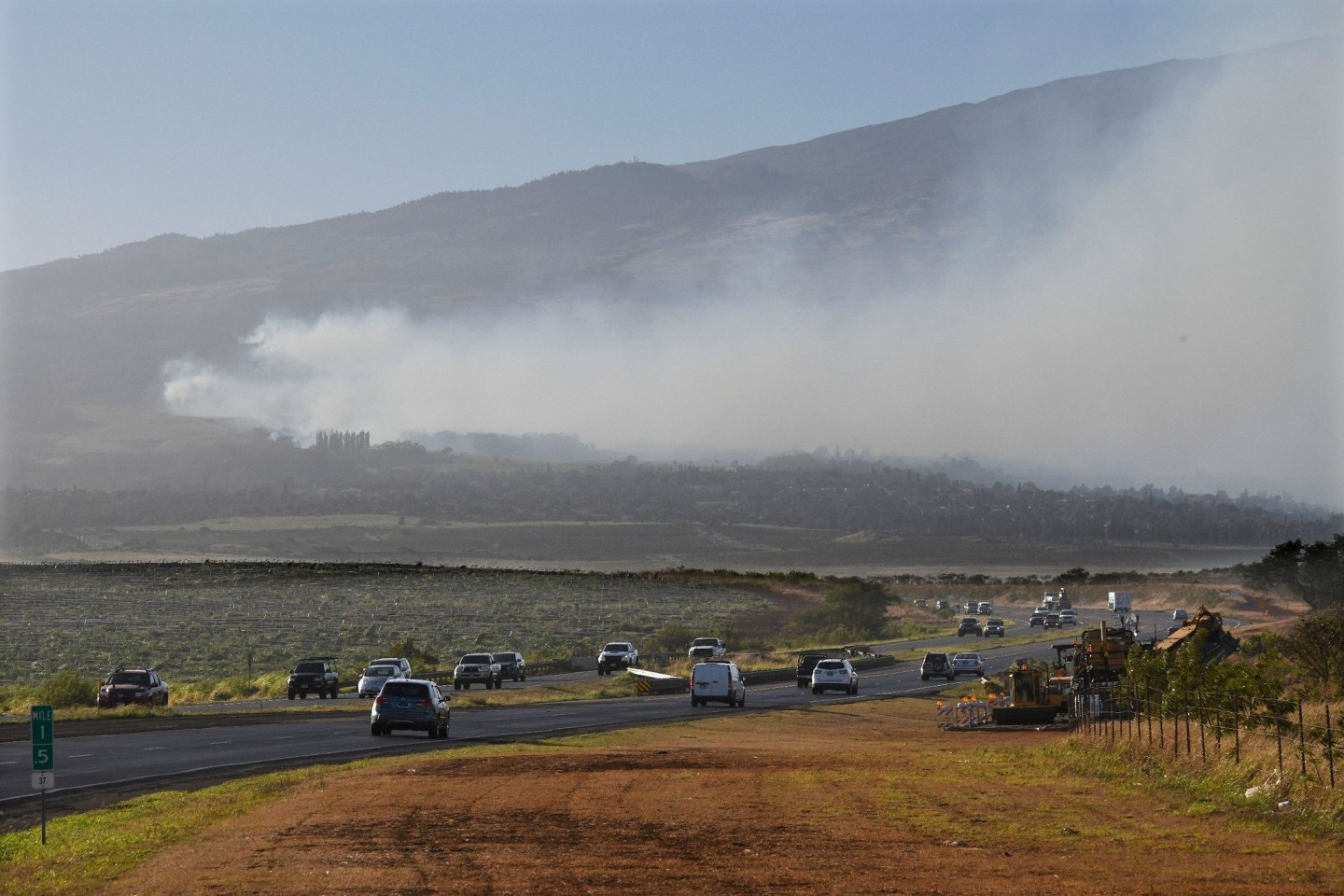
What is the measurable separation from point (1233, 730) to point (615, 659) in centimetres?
5541

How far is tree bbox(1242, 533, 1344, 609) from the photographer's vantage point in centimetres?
11356

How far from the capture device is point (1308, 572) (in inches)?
4759

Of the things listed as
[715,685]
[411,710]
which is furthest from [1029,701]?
[411,710]

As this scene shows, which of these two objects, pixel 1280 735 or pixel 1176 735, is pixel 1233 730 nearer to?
pixel 1176 735

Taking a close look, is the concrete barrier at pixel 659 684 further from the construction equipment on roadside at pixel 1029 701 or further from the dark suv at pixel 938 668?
the construction equipment on roadside at pixel 1029 701

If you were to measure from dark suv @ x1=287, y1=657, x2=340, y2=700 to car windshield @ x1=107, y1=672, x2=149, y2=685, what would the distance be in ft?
26.3

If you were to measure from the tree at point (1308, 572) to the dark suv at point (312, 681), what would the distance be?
70.2 m

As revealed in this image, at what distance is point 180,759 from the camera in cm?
3578

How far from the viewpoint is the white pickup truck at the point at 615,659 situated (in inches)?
3172

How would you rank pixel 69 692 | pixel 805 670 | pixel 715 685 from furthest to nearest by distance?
pixel 805 670 → pixel 715 685 → pixel 69 692

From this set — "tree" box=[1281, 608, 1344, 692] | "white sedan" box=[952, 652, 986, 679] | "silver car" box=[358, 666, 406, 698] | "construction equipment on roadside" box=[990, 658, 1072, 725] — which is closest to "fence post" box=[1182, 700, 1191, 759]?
"tree" box=[1281, 608, 1344, 692]

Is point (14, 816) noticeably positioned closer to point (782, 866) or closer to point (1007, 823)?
point (782, 866)

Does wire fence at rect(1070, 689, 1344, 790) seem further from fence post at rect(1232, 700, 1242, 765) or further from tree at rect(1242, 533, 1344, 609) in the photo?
tree at rect(1242, 533, 1344, 609)

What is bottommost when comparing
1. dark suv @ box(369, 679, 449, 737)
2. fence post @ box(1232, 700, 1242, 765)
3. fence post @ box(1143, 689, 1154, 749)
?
dark suv @ box(369, 679, 449, 737)
